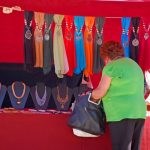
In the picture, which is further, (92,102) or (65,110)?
(65,110)

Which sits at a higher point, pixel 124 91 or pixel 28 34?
pixel 28 34

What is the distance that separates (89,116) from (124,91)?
17.0 inches

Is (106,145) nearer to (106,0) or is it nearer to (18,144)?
(18,144)

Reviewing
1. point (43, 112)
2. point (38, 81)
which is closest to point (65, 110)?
point (43, 112)

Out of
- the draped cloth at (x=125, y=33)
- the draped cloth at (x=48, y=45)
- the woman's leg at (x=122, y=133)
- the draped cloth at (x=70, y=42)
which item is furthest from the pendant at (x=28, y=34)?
the woman's leg at (x=122, y=133)

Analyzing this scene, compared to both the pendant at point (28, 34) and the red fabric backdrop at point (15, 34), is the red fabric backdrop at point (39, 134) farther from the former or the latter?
the red fabric backdrop at point (15, 34)

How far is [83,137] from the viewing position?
418cm

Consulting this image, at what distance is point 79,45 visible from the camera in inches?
187

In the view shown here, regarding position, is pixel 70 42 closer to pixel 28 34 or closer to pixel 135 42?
pixel 28 34

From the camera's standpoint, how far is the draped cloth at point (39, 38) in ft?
15.1

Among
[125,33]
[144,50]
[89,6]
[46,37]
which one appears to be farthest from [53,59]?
[144,50]

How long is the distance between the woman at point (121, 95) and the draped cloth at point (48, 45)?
1.06 m

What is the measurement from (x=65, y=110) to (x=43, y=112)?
1.18ft

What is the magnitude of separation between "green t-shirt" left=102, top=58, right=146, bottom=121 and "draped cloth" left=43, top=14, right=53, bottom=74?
116 centimetres
